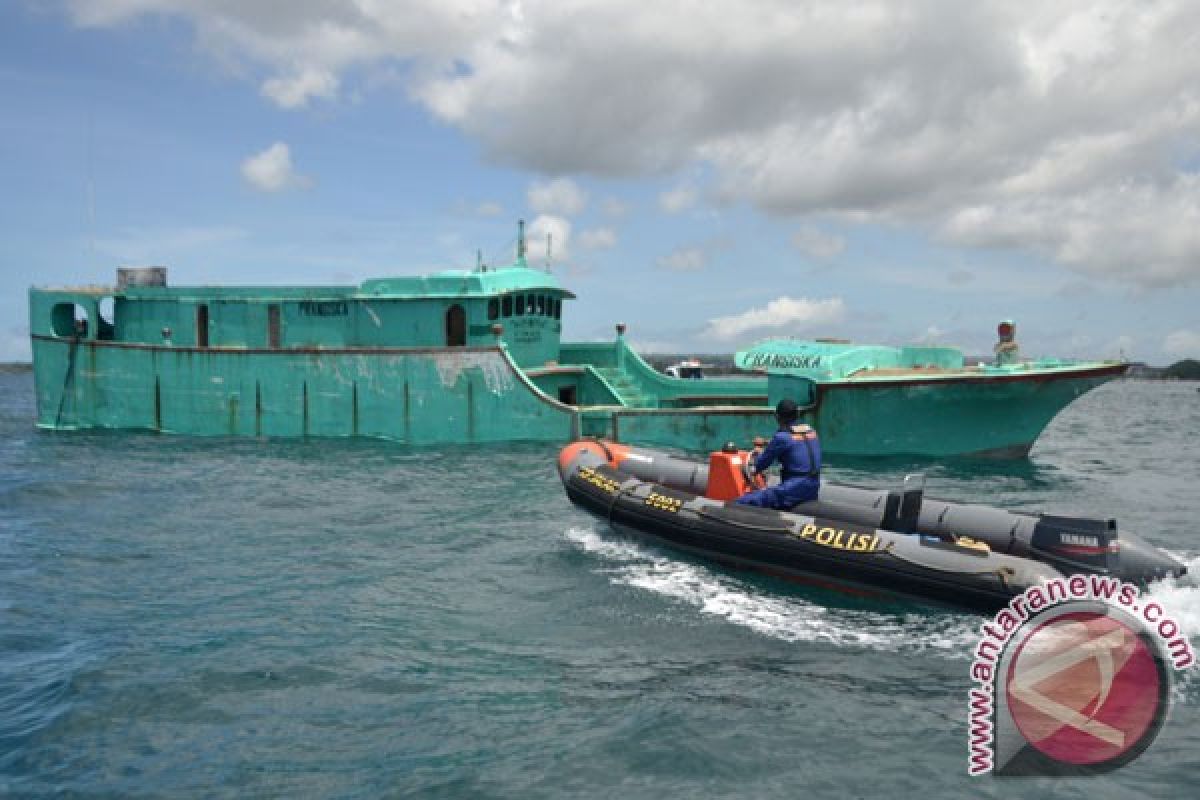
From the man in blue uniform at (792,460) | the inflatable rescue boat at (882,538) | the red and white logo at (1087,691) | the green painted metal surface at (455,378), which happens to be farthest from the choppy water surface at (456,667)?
the green painted metal surface at (455,378)

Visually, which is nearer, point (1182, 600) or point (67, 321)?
point (1182, 600)

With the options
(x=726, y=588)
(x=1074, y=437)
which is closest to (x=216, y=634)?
(x=726, y=588)

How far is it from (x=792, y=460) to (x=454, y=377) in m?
14.1

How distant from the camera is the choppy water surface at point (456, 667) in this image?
221 inches

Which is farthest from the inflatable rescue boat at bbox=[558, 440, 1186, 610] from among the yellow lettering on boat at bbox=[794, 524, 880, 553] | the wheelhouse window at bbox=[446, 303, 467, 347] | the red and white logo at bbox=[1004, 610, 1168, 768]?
the wheelhouse window at bbox=[446, 303, 467, 347]

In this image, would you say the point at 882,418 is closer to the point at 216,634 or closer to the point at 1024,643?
the point at 1024,643

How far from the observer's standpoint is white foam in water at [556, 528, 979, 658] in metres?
8.04

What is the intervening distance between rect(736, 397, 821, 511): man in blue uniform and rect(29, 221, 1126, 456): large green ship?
413 inches

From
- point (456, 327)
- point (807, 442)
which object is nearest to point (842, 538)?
point (807, 442)

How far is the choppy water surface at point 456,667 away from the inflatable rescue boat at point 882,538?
35cm

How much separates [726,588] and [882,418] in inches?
471

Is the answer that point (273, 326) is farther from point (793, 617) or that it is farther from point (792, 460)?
point (793, 617)

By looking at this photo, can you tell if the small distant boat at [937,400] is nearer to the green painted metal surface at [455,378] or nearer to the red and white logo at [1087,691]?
the green painted metal surface at [455,378]

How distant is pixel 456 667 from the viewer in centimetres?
736
